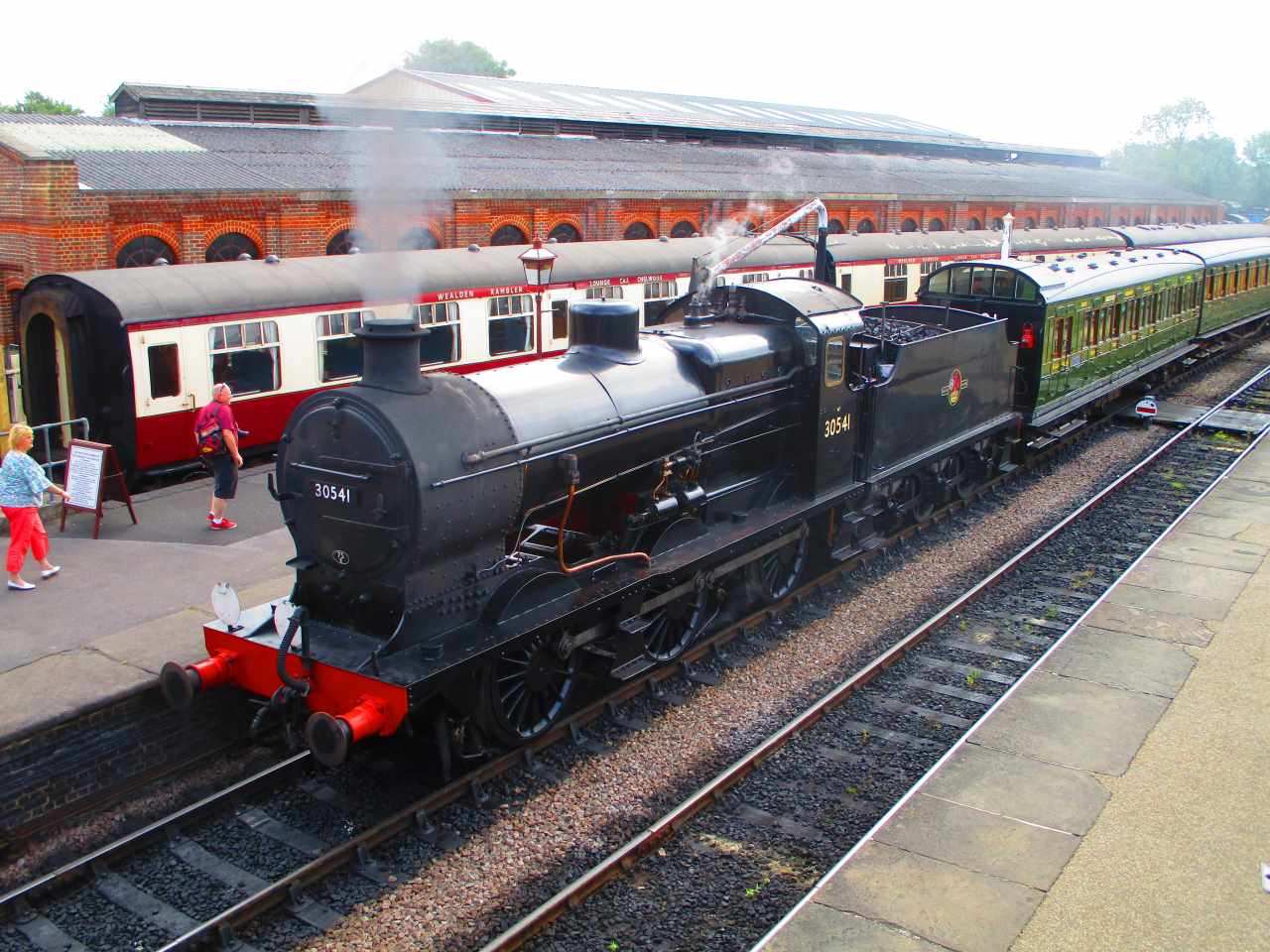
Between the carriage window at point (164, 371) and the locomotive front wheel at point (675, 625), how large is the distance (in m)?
7.64

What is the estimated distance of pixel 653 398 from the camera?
26.8 feet

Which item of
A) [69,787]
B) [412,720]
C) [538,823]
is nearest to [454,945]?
[538,823]

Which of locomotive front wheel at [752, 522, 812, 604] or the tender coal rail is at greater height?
locomotive front wheel at [752, 522, 812, 604]

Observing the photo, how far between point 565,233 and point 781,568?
56.9 ft

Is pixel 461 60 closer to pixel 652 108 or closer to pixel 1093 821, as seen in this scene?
pixel 652 108

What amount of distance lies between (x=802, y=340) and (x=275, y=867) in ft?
19.8

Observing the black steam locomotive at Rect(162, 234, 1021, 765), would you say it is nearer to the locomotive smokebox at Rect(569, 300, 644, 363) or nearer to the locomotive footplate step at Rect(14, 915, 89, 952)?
the locomotive smokebox at Rect(569, 300, 644, 363)

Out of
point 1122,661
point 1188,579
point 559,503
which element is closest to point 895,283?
point 1188,579

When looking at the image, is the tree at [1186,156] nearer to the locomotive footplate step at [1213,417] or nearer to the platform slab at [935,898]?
the locomotive footplate step at [1213,417]

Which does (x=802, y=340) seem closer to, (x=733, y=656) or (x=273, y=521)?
(x=733, y=656)

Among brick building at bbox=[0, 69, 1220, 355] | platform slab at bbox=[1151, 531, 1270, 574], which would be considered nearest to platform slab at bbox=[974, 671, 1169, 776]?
platform slab at bbox=[1151, 531, 1270, 574]

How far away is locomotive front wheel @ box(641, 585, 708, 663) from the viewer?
8.52 meters

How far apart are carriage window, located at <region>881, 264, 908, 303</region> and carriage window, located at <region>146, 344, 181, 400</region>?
55.8 feet

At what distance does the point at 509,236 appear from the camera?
2428cm
